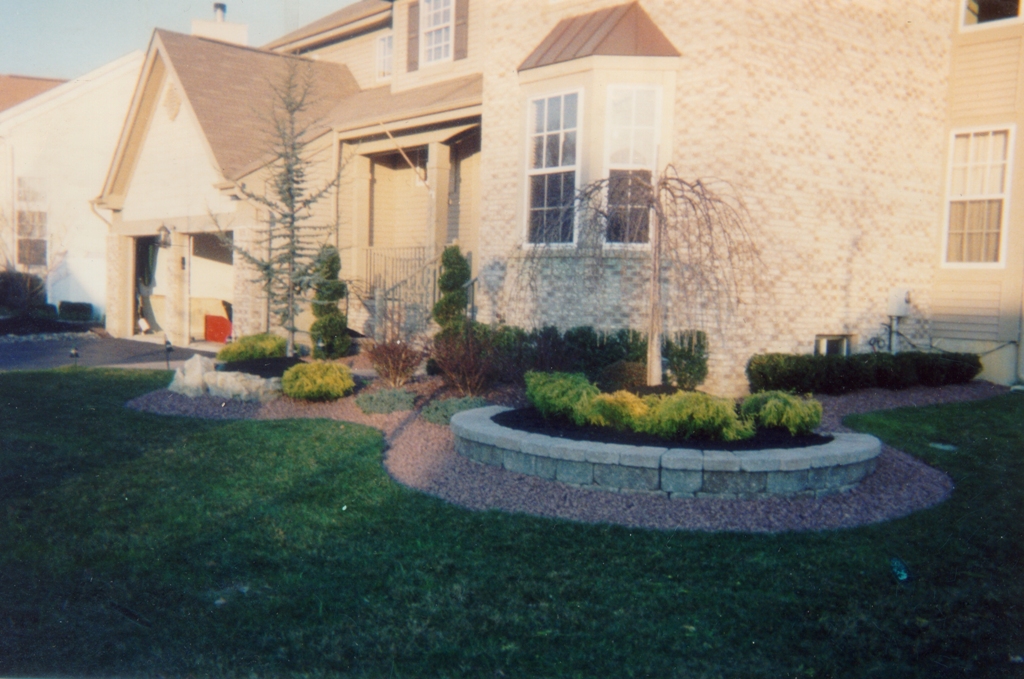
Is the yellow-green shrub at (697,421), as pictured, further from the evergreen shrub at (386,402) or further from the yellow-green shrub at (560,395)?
the evergreen shrub at (386,402)

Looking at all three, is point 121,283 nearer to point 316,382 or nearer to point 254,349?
point 254,349

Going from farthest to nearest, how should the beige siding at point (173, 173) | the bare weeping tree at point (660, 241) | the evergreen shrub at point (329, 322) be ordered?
the beige siding at point (173, 173), the evergreen shrub at point (329, 322), the bare weeping tree at point (660, 241)

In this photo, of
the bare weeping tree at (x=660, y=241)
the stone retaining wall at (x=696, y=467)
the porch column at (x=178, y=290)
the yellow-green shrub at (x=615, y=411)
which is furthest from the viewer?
the porch column at (x=178, y=290)

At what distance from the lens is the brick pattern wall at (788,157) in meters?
10.3

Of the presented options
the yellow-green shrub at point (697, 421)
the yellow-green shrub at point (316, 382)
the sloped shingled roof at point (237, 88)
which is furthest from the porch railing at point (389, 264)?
the yellow-green shrub at point (697, 421)

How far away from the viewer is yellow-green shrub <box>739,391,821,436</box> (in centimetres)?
705

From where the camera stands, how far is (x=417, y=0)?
1652 centimetres

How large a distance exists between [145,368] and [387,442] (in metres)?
7.71

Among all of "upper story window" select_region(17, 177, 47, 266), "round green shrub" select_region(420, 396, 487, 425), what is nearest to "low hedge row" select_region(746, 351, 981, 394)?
"round green shrub" select_region(420, 396, 487, 425)

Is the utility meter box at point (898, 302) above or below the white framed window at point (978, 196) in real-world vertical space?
below

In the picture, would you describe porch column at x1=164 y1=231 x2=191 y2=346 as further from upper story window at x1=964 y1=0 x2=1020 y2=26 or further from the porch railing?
upper story window at x1=964 y1=0 x2=1020 y2=26

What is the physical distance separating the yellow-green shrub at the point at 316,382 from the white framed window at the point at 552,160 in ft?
10.8

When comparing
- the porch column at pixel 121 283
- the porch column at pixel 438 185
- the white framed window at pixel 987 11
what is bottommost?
the porch column at pixel 121 283

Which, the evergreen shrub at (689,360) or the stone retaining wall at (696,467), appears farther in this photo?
the evergreen shrub at (689,360)
